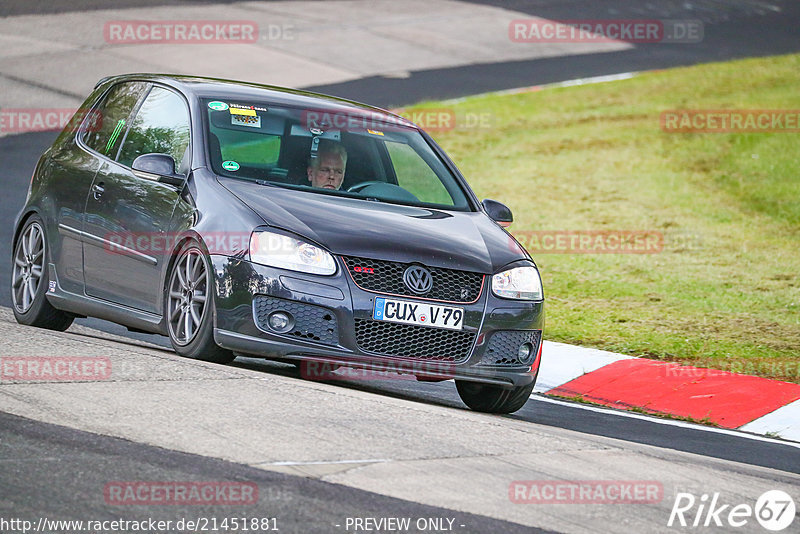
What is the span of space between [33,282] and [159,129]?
61.8 inches

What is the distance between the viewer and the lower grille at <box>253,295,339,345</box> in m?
7.21

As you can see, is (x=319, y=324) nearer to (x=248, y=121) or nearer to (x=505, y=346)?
(x=505, y=346)

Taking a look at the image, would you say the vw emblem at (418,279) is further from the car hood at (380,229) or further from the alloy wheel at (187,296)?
the alloy wheel at (187,296)

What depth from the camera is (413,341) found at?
290 inches

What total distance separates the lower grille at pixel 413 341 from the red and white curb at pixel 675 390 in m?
2.22

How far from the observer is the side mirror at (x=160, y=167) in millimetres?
7887

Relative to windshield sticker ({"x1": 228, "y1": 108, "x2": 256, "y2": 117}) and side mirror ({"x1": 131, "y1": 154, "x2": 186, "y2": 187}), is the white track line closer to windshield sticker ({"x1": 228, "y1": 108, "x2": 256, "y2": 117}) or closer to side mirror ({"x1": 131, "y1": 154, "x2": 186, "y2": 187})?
windshield sticker ({"x1": 228, "y1": 108, "x2": 256, "y2": 117})

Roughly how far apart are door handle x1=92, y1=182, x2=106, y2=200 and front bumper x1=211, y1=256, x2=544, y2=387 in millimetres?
1503

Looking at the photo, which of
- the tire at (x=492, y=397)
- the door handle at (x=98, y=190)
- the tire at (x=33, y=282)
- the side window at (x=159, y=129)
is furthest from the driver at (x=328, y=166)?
the tire at (x=33, y=282)

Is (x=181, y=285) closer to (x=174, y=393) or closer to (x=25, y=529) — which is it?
(x=174, y=393)

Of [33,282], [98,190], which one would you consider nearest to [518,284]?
[98,190]

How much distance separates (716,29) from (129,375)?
101 feet

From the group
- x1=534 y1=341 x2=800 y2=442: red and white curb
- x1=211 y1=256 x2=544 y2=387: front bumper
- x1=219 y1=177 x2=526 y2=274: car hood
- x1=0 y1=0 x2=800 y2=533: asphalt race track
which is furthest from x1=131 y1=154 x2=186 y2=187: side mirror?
x1=534 y1=341 x2=800 y2=442: red and white curb

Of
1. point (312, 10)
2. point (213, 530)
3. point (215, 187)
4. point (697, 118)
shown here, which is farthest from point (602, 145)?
point (213, 530)
